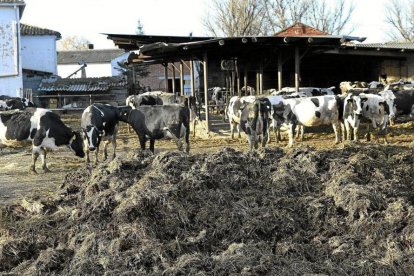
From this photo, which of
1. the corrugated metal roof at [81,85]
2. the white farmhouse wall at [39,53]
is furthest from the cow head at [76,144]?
the white farmhouse wall at [39,53]

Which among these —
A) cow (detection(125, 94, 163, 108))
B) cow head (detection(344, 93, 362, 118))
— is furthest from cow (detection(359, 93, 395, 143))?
cow (detection(125, 94, 163, 108))

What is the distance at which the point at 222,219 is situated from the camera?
6316mm

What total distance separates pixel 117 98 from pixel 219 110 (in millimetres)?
11675

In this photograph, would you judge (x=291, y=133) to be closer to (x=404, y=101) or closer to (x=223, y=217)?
(x=404, y=101)

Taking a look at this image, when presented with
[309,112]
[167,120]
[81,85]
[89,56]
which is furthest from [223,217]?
[89,56]

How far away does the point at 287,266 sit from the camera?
529 centimetres

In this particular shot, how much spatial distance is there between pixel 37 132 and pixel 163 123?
2959 millimetres

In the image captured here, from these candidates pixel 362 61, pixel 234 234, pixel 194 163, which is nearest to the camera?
pixel 234 234

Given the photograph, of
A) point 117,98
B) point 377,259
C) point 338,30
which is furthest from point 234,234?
point 338,30

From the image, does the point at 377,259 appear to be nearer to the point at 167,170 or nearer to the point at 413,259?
the point at 413,259

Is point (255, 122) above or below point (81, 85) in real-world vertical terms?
below

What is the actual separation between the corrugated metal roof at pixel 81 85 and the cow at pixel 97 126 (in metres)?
23.6

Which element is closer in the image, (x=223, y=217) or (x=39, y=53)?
(x=223, y=217)

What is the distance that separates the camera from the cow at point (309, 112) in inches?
582
